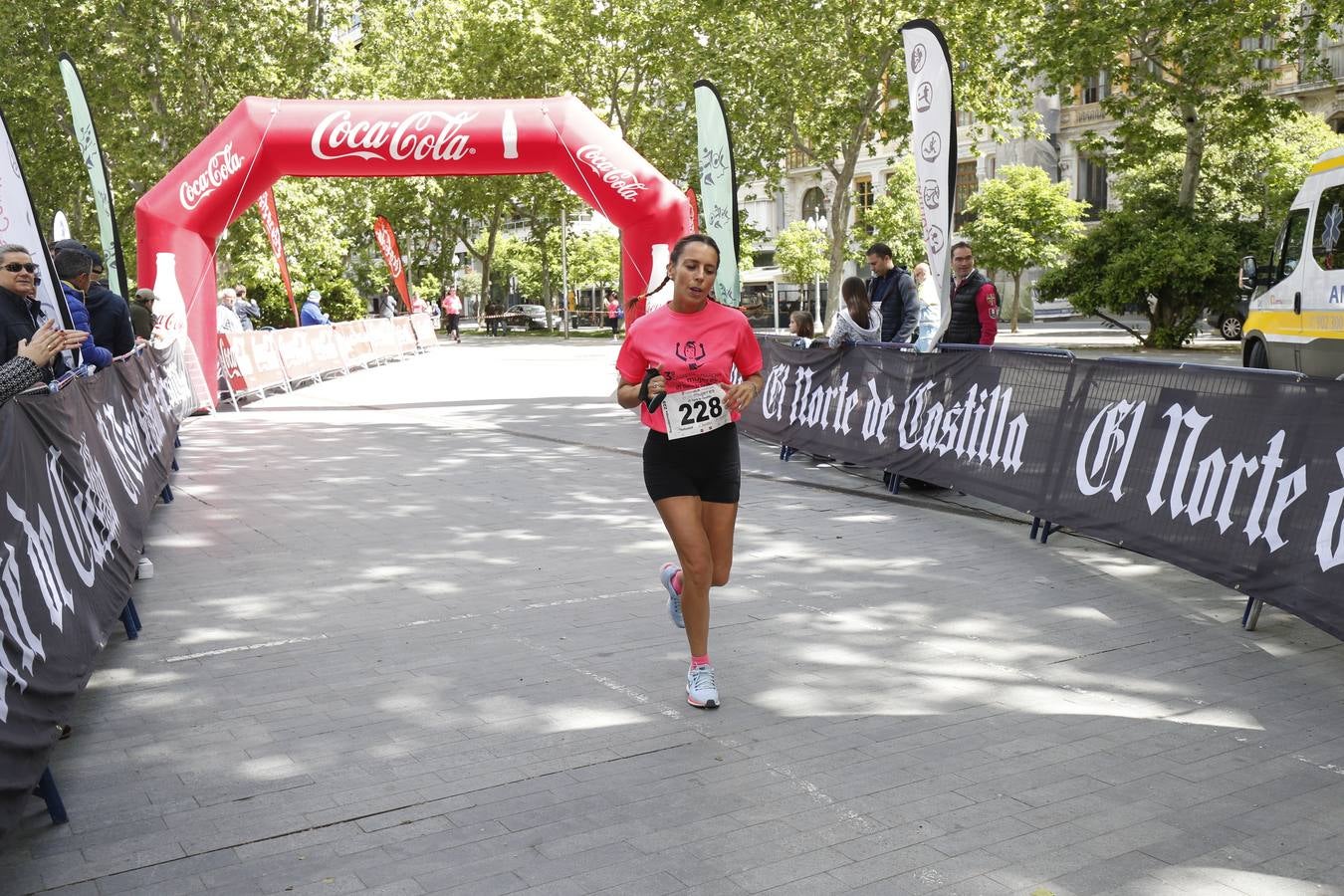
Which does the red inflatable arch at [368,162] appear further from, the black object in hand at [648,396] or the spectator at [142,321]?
the black object in hand at [648,396]

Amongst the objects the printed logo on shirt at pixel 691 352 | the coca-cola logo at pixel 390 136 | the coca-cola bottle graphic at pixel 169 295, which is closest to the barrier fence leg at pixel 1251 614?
the printed logo on shirt at pixel 691 352

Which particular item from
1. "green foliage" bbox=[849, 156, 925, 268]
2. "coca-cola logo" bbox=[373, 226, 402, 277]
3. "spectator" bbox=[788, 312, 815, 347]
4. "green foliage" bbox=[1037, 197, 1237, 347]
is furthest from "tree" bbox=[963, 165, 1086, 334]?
"spectator" bbox=[788, 312, 815, 347]

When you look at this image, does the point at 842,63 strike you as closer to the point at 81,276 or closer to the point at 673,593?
the point at 81,276

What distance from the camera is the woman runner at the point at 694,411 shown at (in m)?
5.06

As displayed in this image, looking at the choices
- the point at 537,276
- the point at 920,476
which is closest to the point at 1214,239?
the point at 920,476

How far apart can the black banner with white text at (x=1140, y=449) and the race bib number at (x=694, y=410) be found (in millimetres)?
2718

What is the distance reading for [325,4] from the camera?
33438 mm

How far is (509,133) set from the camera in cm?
1778

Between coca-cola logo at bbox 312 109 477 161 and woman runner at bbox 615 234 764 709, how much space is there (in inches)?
519

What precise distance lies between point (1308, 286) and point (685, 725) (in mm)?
12042

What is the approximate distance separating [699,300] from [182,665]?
9.76 ft

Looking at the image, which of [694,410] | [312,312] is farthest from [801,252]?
[694,410]

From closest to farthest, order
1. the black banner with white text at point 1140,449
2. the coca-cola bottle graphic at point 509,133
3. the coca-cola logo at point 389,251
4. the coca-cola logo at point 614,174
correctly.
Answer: the black banner with white text at point 1140,449, the coca-cola bottle graphic at point 509,133, the coca-cola logo at point 614,174, the coca-cola logo at point 389,251

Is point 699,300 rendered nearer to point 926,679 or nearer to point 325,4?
point 926,679
